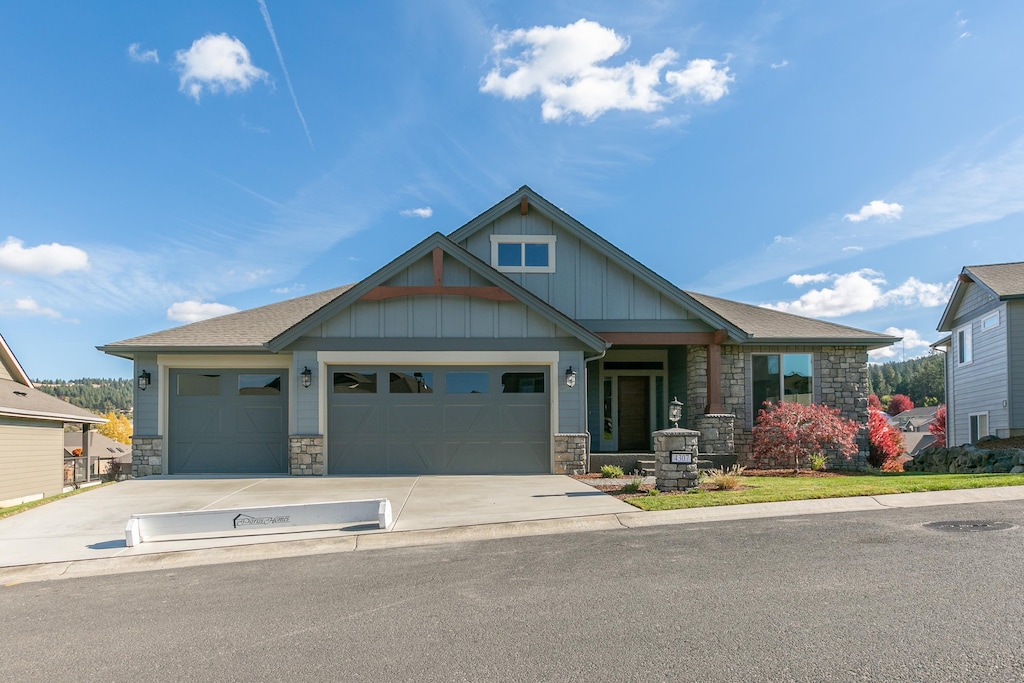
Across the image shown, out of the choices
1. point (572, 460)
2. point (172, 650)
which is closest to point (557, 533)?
point (172, 650)

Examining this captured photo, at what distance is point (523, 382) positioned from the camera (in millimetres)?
15734

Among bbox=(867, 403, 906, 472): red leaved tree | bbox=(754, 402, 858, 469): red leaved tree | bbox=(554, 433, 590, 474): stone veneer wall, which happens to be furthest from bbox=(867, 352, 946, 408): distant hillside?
bbox=(554, 433, 590, 474): stone veneer wall

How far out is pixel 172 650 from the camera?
16.7ft

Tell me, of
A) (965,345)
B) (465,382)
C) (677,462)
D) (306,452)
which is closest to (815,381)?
(677,462)

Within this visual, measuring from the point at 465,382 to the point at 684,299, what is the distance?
581 centimetres

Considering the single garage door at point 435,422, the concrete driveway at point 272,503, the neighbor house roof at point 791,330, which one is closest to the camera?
the concrete driveway at point 272,503

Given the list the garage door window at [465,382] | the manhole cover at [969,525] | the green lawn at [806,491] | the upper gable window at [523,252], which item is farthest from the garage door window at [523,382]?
the manhole cover at [969,525]

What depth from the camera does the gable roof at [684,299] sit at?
1689 cm

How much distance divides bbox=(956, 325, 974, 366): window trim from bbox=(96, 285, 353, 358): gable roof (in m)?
20.1

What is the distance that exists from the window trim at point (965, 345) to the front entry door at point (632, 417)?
11.6 meters

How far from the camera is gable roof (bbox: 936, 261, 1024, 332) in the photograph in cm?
1931

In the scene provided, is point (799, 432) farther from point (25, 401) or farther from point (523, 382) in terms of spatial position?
point (25, 401)

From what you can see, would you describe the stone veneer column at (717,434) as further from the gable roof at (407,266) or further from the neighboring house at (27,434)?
the neighboring house at (27,434)

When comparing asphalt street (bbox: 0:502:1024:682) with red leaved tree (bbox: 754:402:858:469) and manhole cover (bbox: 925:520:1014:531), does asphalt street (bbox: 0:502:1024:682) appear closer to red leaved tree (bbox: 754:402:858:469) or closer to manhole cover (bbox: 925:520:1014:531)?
manhole cover (bbox: 925:520:1014:531)
